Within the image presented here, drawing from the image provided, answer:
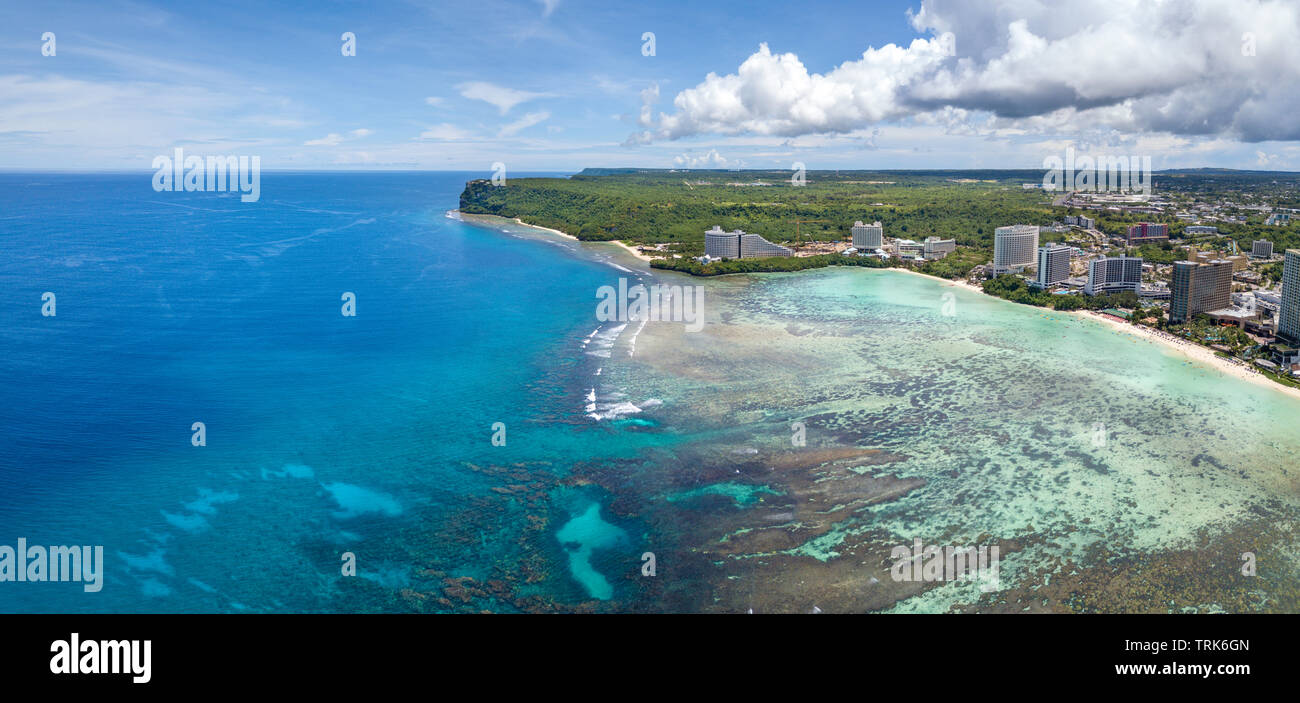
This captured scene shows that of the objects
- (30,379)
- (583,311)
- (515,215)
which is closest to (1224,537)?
(583,311)

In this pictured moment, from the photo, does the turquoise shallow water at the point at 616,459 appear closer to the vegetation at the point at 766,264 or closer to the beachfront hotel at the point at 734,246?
the vegetation at the point at 766,264

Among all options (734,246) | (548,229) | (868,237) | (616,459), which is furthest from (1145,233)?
(616,459)

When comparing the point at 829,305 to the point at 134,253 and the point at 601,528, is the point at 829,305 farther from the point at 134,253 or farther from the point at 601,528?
the point at 134,253

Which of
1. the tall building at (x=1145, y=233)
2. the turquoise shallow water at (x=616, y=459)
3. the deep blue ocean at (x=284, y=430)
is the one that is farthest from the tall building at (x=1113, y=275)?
the deep blue ocean at (x=284, y=430)

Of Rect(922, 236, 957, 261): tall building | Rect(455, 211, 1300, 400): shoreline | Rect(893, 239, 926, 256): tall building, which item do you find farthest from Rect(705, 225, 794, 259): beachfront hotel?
Rect(455, 211, 1300, 400): shoreline

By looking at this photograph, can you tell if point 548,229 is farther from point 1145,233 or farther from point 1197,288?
point 1197,288

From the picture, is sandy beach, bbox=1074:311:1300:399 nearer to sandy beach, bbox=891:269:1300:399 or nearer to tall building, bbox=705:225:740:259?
sandy beach, bbox=891:269:1300:399
